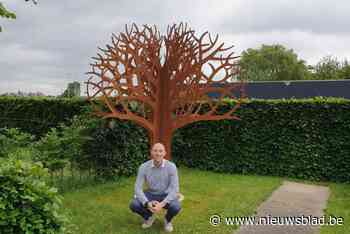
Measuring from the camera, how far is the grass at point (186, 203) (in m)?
4.96

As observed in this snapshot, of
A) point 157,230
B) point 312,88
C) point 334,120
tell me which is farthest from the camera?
point 312,88

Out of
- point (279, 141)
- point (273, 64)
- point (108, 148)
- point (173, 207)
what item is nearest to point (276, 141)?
point (279, 141)

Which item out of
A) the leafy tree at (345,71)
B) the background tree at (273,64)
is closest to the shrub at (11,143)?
the leafy tree at (345,71)

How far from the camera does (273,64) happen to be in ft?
170

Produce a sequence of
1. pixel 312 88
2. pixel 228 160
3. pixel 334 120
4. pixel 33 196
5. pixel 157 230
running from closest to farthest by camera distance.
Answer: pixel 33 196, pixel 157 230, pixel 334 120, pixel 228 160, pixel 312 88

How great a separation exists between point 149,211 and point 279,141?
5646mm

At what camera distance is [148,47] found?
621 cm

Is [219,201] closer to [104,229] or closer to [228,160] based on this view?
[104,229]

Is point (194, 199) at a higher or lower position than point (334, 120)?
lower

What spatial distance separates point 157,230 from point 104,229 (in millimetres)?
696

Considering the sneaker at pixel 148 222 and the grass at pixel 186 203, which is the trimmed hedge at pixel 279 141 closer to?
the grass at pixel 186 203

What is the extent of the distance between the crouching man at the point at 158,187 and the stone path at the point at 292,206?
1.00 meters

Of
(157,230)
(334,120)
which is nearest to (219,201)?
(157,230)

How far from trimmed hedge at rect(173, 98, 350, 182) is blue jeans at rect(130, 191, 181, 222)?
5.39 meters
